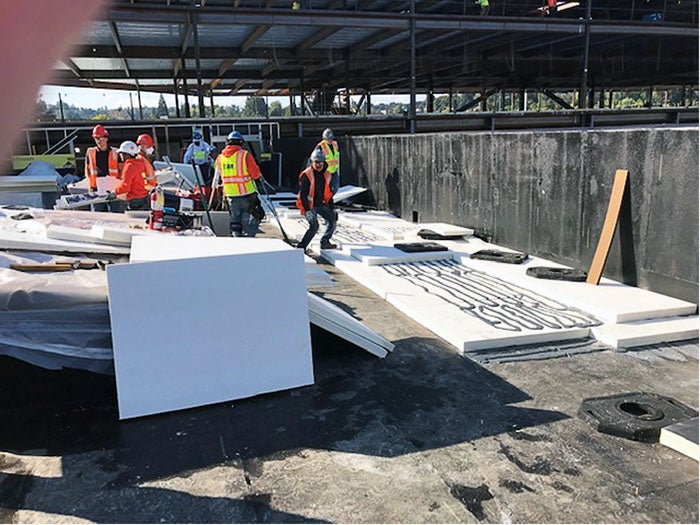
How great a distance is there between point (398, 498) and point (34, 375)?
3.04 m

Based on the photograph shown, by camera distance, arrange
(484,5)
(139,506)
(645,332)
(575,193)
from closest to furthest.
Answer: (139,506) → (645,332) → (575,193) → (484,5)

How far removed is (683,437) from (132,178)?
8.79m

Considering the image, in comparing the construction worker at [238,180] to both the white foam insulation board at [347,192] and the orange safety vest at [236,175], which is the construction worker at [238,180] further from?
the white foam insulation board at [347,192]

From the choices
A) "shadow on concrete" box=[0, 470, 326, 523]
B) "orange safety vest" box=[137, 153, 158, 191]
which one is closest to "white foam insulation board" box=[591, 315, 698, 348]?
"shadow on concrete" box=[0, 470, 326, 523]

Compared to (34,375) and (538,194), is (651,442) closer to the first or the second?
(34,375)

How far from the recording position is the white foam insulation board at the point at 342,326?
182 inches

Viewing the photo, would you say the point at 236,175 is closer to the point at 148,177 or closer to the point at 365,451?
the point at 148,177

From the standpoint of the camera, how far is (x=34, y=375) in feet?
13.8

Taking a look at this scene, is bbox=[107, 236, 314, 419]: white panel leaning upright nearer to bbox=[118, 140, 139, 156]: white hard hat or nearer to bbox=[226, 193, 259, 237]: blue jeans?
bbox=[226, 193, 259, 237]: blue jeans

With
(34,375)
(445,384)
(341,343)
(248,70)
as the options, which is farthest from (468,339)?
(248,70)

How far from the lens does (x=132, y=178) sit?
9375mm

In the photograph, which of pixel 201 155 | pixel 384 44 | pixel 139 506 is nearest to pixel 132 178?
pixel 201 155

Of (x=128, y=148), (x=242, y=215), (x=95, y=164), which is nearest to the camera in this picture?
(x=128, y=148)

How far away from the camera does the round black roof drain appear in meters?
3.49
